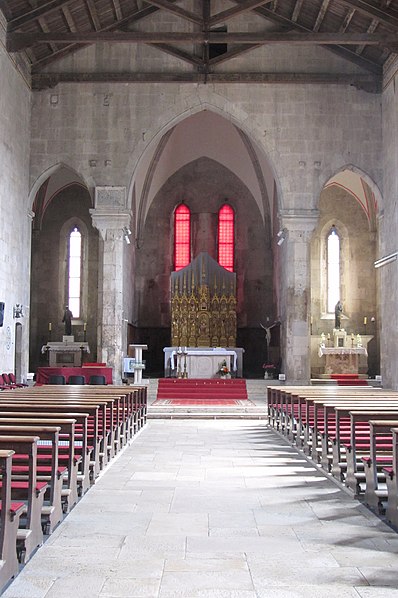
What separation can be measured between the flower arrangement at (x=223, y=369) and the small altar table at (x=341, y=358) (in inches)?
143

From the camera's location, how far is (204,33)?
62.1 ft

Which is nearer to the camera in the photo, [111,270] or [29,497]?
[29,497]

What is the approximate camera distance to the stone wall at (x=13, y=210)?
61.1 feet

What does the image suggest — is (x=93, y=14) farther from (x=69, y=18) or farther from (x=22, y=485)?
(x=22, y=485)

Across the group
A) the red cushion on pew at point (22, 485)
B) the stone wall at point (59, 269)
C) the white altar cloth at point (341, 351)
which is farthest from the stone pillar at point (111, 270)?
the red cushion on pew at point (22, 485)

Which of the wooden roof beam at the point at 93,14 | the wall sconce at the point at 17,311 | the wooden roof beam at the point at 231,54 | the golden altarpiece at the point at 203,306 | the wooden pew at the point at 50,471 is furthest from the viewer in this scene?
the golden altarpiece at the point at 203,306

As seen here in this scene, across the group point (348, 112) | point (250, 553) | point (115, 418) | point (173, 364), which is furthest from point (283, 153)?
point (250, 553)

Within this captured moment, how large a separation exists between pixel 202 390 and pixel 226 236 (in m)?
9.99

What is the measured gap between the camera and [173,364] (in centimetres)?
2269

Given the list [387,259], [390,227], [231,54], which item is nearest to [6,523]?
[387,259]

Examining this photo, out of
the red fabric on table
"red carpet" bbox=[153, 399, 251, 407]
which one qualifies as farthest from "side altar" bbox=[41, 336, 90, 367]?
"red carpet" bbox=[153, 399, 251, 407]

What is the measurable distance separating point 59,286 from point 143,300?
3318 mm

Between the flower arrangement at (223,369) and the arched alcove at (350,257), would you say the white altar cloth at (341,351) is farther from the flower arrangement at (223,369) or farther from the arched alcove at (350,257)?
the flower arrangement at (223,369)

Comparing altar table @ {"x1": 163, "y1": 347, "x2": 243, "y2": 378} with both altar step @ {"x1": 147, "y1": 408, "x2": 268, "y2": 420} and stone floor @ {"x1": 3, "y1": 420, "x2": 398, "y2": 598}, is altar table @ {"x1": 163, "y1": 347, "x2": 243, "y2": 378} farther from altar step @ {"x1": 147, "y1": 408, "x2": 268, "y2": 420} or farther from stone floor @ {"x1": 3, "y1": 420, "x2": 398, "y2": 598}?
stone floor @ {"x1": 3, "y1": 420, "x2": 398, "y2": 598}
